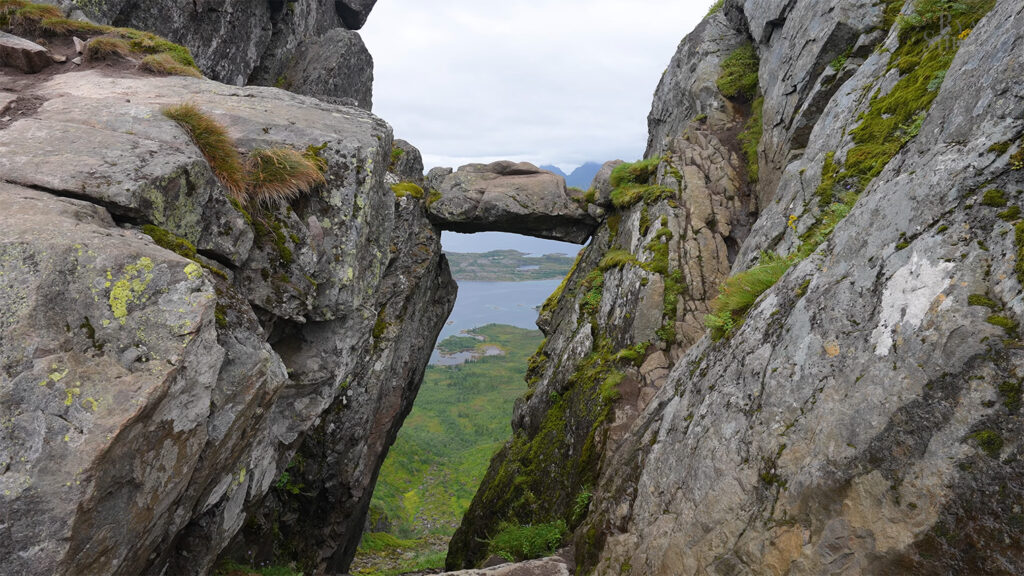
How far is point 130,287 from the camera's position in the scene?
237 inches

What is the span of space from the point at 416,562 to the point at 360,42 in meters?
30.1

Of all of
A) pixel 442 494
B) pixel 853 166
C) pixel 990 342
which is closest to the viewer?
pixel 990 342

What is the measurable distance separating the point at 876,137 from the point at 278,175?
12.1m

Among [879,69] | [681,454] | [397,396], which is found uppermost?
[879,69]

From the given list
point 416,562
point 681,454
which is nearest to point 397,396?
point 416,562

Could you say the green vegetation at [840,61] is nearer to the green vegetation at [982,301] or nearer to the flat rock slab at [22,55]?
the green vegetation at [982,301]

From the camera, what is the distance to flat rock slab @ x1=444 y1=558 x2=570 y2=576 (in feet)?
27.8

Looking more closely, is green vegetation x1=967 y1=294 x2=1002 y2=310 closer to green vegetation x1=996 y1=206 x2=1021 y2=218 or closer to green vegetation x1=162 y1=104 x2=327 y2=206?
green vegetation x1=996 y1=206 x2=1021 y2=218

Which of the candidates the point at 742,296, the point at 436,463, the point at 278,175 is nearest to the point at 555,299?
the point at 742,296

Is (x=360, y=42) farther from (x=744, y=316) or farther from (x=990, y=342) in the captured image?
(x=990, y=342)

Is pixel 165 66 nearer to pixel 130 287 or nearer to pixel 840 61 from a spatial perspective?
pixel 130 287

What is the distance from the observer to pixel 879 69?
10508 millimetres

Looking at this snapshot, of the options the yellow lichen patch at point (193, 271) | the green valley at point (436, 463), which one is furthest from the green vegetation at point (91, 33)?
the green valley at point (436, 463)

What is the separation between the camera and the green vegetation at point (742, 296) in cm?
869
